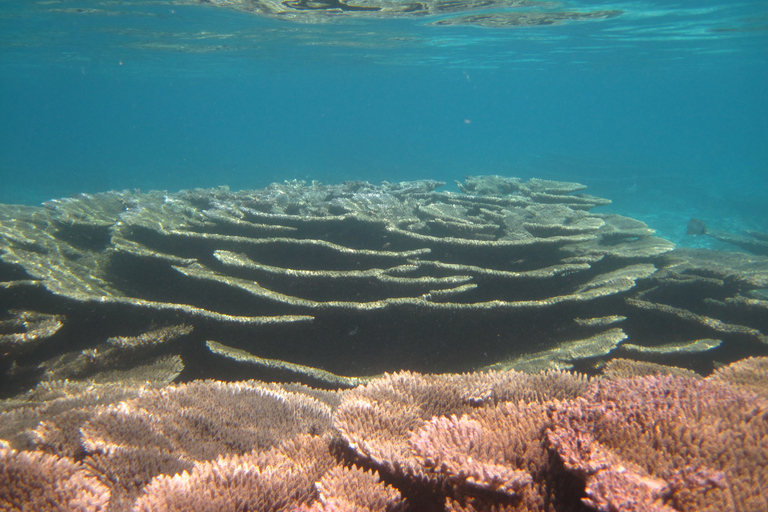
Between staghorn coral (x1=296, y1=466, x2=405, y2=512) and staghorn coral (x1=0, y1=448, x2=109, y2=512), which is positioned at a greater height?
staghorn coral (x1=296, y1=466, x2=405, y2=512)

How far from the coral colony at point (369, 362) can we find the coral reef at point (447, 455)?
0.4 inches

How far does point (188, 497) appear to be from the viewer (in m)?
1.62

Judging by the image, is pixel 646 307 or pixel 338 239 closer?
pixel 646 307

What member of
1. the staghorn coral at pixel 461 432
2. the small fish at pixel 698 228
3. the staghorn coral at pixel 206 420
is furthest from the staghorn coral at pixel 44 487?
the small fish at pixel 698 228

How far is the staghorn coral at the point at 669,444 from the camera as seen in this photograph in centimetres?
134

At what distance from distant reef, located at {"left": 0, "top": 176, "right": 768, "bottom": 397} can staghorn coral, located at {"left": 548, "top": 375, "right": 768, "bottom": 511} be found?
6.48ft

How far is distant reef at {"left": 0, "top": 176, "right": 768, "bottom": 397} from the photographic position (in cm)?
421

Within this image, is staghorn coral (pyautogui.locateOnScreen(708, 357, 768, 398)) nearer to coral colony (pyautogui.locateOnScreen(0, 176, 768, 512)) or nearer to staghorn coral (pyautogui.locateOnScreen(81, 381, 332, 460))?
coral colony (pyautogui.locateOnScreen(0, 176, 768, 512))

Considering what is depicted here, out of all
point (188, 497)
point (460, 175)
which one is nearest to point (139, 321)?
point (188, 497)

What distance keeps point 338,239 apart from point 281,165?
46.1 metres

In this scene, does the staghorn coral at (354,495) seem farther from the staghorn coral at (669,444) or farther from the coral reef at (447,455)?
the staghorn coral at (669,444)

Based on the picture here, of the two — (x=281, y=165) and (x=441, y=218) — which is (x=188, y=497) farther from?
(x=281, y=165)

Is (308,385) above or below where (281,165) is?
above

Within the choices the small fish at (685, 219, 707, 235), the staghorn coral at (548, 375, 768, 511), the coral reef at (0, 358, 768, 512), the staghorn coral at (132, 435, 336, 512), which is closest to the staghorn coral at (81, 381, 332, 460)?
the coral reef at (0, 358, 768, 512)
